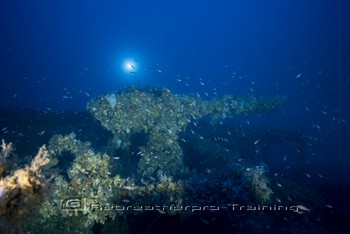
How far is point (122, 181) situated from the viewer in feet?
21.8

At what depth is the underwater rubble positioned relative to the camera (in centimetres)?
331

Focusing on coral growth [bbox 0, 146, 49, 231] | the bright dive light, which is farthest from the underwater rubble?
the bright dive light

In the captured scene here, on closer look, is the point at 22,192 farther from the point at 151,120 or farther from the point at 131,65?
the point at 131,65

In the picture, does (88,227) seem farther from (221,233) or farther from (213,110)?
(213,110)

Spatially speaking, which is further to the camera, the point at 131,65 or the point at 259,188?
the point at 131,65

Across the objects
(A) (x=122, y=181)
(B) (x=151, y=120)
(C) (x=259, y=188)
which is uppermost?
(B) (x=151, y=120)

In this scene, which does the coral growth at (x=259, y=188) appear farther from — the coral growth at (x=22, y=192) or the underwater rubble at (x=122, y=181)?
the coral growth at (x=22, y=192)

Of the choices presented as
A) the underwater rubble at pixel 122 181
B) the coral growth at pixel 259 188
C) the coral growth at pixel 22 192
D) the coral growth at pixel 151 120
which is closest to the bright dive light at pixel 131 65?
the underwater rubble at pixel 122 181

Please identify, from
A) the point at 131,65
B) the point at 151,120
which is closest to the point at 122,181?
the point at 151,120

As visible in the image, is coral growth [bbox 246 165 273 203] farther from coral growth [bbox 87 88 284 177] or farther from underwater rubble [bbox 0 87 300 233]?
coral growth [bbox 87 88 284 177]

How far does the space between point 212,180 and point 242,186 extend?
74 centimetres

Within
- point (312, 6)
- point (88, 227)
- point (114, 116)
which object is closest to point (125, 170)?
point (114, 116)

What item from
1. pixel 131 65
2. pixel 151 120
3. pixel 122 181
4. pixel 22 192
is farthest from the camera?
pixel 131 65

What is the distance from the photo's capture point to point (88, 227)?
635 cm
